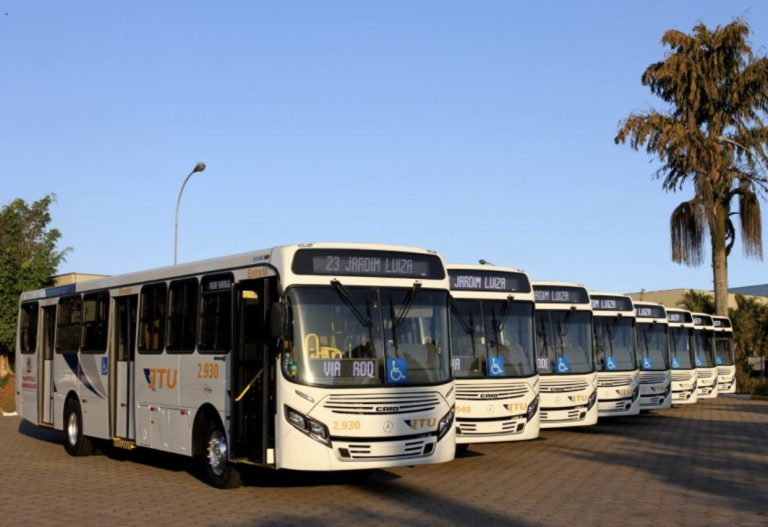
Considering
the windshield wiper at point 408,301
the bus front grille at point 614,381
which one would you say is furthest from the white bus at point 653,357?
the windshield wiper at point 408,301

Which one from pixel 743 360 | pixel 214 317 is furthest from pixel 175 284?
pixel 743 360

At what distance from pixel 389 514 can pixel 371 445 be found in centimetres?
100

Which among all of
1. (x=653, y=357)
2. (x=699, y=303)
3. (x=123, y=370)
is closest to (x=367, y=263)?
(x=123, y=370)

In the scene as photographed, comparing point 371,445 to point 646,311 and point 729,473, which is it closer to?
point 729,473

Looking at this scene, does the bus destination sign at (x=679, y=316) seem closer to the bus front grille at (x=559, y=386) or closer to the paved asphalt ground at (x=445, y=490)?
the paved asphalt ground at (x=445, y=490)

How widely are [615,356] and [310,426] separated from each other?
1271cm

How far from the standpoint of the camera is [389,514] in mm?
10930

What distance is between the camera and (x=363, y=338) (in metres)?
11.9

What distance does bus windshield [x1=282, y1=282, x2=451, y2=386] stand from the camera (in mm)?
11609

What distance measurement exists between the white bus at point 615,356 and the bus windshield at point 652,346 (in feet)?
6.46

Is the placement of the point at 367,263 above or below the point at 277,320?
above

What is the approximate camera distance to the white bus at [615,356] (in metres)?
21.8

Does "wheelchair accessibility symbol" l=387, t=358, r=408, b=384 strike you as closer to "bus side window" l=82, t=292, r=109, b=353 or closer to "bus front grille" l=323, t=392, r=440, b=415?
"bus front grille" l=323, t=392, r=440, b=415

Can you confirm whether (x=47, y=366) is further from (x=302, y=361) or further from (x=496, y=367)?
(x=302, y=361)
